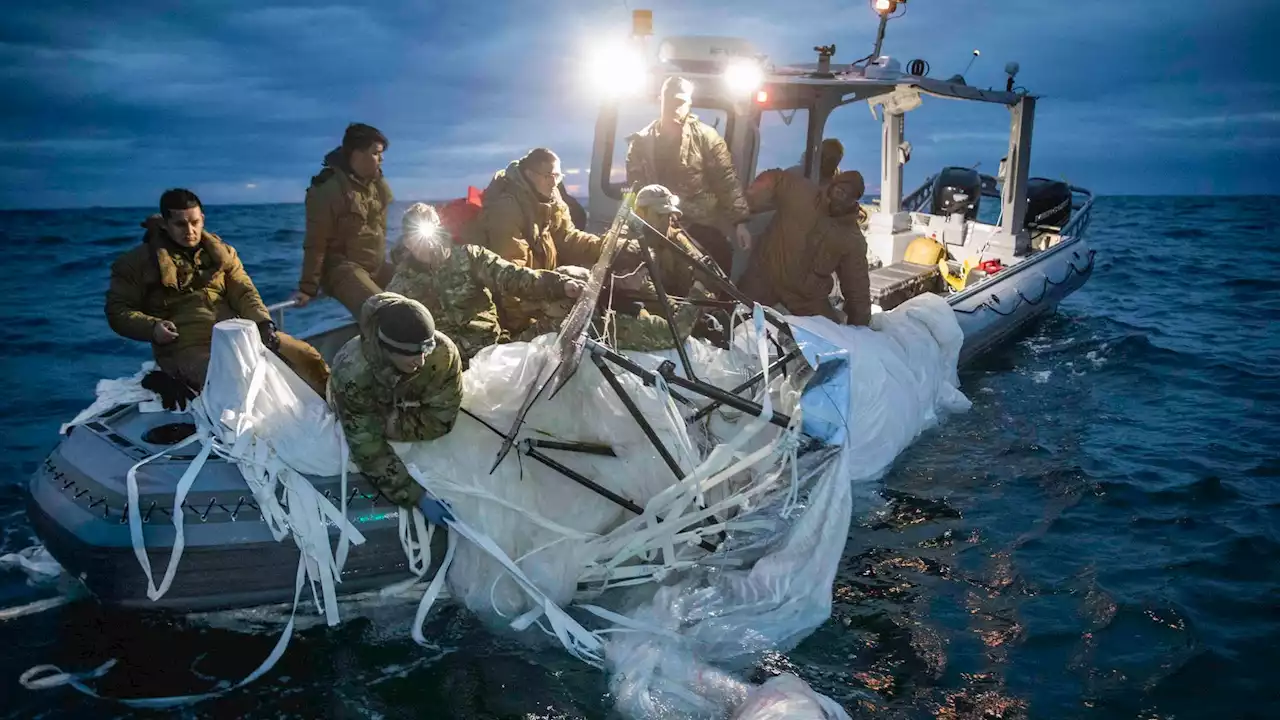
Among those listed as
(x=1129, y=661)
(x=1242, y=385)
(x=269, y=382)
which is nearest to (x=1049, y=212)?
(x=1242, y=385)

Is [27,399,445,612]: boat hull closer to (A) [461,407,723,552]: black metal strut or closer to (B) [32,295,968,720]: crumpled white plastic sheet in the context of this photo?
(B) [32,295,968,720]: crumpled white plastic sheet

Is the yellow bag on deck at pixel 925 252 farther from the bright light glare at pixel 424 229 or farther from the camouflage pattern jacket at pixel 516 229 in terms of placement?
the bright light glare at pixel 424 229

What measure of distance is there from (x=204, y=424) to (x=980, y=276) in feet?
28.7

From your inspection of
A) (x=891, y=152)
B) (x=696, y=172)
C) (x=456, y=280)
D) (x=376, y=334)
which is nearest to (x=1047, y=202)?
(x=891, y=152)

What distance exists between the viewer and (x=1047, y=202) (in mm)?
11609

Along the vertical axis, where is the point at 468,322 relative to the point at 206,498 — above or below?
above

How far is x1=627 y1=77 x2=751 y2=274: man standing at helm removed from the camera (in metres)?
6.05

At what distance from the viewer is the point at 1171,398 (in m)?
8.77

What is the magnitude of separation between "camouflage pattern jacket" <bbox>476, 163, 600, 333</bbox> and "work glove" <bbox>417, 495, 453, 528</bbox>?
1.49 metres

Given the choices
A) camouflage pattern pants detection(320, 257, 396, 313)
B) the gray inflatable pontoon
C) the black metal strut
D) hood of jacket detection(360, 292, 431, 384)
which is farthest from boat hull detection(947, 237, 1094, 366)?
the gray inflatable pontoon

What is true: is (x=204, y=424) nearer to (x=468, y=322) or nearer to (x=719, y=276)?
(x=468, y=322)

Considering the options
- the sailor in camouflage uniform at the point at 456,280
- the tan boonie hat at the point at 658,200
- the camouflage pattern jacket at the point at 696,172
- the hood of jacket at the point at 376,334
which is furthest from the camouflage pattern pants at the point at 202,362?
the camouflage pattern jacket at the point at 696,172

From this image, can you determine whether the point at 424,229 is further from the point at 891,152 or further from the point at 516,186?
the point at 891,152

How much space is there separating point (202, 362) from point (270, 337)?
1.90 ft
